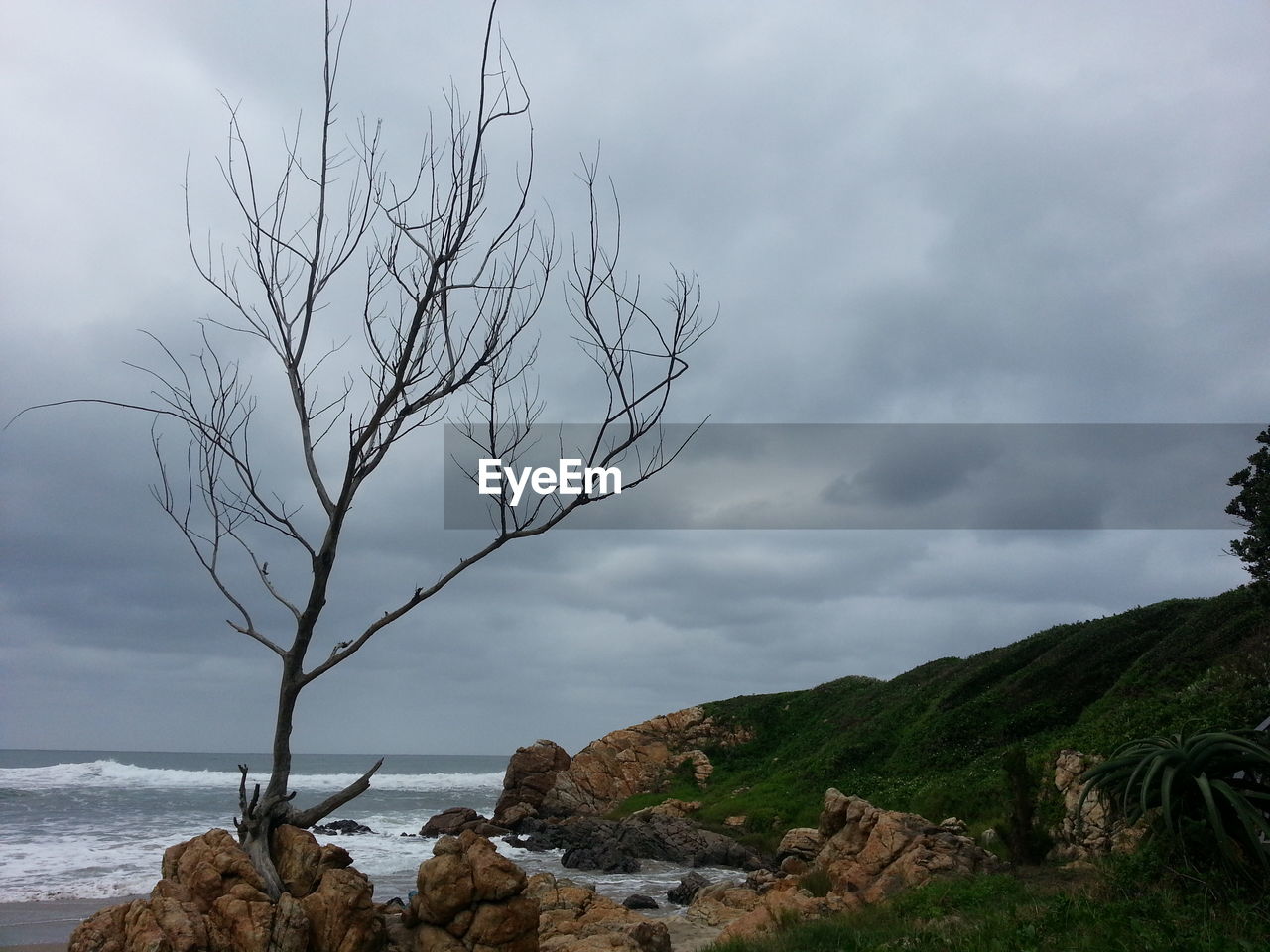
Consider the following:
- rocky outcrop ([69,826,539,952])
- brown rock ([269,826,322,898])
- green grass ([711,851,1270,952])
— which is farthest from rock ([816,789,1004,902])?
brown rock ([269,826,322,898])

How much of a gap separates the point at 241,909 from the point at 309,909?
21.5 inches

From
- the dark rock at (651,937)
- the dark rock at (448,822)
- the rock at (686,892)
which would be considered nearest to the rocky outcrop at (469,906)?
the dark rock at (651,937)

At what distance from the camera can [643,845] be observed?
2911 cm

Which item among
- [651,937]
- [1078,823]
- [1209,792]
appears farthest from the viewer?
[651,937]

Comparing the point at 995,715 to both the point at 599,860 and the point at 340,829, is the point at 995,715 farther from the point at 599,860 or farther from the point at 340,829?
the point at 340,829

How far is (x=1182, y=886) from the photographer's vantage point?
7.66 metres

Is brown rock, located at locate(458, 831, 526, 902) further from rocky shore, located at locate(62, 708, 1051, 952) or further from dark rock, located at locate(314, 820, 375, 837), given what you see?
dark rock, located at locate(314, 820, 375, 837)

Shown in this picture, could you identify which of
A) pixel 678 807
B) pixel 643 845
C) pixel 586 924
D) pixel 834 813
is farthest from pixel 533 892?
pixel 678 807

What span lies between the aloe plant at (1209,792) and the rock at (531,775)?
114ft

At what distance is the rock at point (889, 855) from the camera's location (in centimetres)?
1444

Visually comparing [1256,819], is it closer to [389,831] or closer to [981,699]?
[981,699]

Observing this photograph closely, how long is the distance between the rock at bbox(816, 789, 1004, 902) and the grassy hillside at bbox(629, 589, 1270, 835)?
4.72 m

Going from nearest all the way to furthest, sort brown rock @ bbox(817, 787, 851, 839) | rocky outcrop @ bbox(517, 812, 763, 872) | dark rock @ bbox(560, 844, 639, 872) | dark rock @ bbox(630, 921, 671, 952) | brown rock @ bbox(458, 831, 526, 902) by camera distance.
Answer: brown rock @ bbox(458, 831, 526, 902)
dark rock @ bbox(630, 921, 671, 952)
brown rock @ bbox(817, 787, 851, 839)
dark rock @ bbox(560, 844, 639, 872)
rocky outcrop @ bbox(517, 812, 763, 872)

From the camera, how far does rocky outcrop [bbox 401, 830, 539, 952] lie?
8.41 meters
